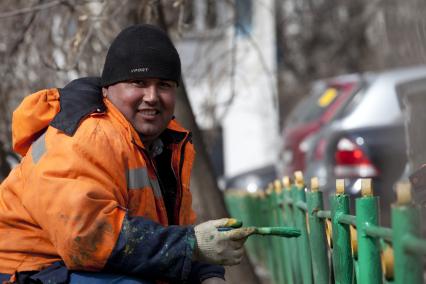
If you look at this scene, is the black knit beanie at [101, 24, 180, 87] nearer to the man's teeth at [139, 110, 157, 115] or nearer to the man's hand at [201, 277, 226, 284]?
the man's teeth at [139, 110, 157, 115]

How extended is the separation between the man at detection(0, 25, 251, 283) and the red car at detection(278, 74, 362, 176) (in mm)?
5653

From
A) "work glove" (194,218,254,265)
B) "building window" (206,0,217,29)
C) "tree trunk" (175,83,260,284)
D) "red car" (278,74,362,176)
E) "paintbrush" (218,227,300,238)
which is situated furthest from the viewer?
"red car" (278,74,362,176)

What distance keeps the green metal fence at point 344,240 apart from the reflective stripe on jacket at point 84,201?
0.59 meters

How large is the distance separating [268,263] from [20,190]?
181 inches

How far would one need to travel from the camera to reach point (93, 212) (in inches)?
131

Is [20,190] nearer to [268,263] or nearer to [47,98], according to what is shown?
[47,98]

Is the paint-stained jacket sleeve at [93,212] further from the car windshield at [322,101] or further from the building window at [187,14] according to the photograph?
the car windshield at [322,101]

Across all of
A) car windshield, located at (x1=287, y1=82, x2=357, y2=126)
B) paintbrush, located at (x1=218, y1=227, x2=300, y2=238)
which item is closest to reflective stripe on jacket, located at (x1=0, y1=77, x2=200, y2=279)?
paintbrush, located at (x1=218, y1=227, x2=300, y2=238)

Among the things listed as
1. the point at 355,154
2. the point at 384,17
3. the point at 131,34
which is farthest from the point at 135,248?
the point at 384,17

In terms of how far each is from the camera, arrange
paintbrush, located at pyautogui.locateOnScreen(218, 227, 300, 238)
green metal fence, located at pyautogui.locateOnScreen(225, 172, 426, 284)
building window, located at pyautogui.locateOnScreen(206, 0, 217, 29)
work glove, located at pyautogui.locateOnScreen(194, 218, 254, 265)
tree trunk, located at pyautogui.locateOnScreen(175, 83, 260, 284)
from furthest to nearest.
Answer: building window, located at pyautogui.locateOnScreen(206, 0, 217, 29) < tree trunk, located at pyautogui.locateOnScreen(175, 83, 260, 284) < paintbrush, located at pyautogui.locateOnScreen(218, 227, 300, 238) < work glove, located at pyautogui.locateOnScreen(194, 218, 254, 265) < green metal fence, located at pyautogui.locateOnScreen(225, 172, 426, 284)

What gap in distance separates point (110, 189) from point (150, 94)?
1.54ft

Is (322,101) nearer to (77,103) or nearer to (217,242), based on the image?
(77,103)

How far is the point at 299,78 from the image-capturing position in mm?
24141

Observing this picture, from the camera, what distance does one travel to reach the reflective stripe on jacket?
333cm
